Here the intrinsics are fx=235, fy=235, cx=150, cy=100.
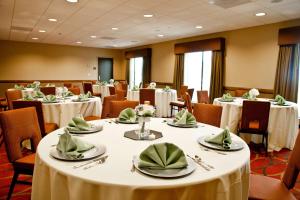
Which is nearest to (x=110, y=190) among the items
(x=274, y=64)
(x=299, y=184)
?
(x=299, y=184)

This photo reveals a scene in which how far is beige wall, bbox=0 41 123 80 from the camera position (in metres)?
10.7

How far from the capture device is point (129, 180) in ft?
3.66

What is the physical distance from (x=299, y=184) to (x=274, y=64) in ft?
13.2

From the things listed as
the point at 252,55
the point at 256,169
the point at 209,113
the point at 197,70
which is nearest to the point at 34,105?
the point at 209,113

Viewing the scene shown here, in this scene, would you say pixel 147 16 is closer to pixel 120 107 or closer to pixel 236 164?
pixel 120 107

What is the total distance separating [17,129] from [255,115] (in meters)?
3.40

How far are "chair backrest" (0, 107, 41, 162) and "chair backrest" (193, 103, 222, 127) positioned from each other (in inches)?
70.6

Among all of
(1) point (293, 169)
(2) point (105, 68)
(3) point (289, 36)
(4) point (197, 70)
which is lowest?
(1) point (293, 169)

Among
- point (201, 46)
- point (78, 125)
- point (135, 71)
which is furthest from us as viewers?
point (135, 71)

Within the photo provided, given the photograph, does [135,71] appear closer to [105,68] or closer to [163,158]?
[105,68]

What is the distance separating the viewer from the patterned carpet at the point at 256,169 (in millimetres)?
2660

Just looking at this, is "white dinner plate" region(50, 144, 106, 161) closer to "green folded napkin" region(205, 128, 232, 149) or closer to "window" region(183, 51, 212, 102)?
"green folded napkin" region(205, 128, 232, 149)

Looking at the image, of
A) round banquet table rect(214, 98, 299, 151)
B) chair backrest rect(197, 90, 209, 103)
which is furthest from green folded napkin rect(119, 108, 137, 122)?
chair backrest rect(197, 90, 209, 103)

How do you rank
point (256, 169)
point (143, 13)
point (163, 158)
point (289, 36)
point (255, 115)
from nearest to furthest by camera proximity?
1. point (163, 158)
2. point (256, 169)
3. point (255, 115)
4. point (143, 13)
5. point (289, 36)
